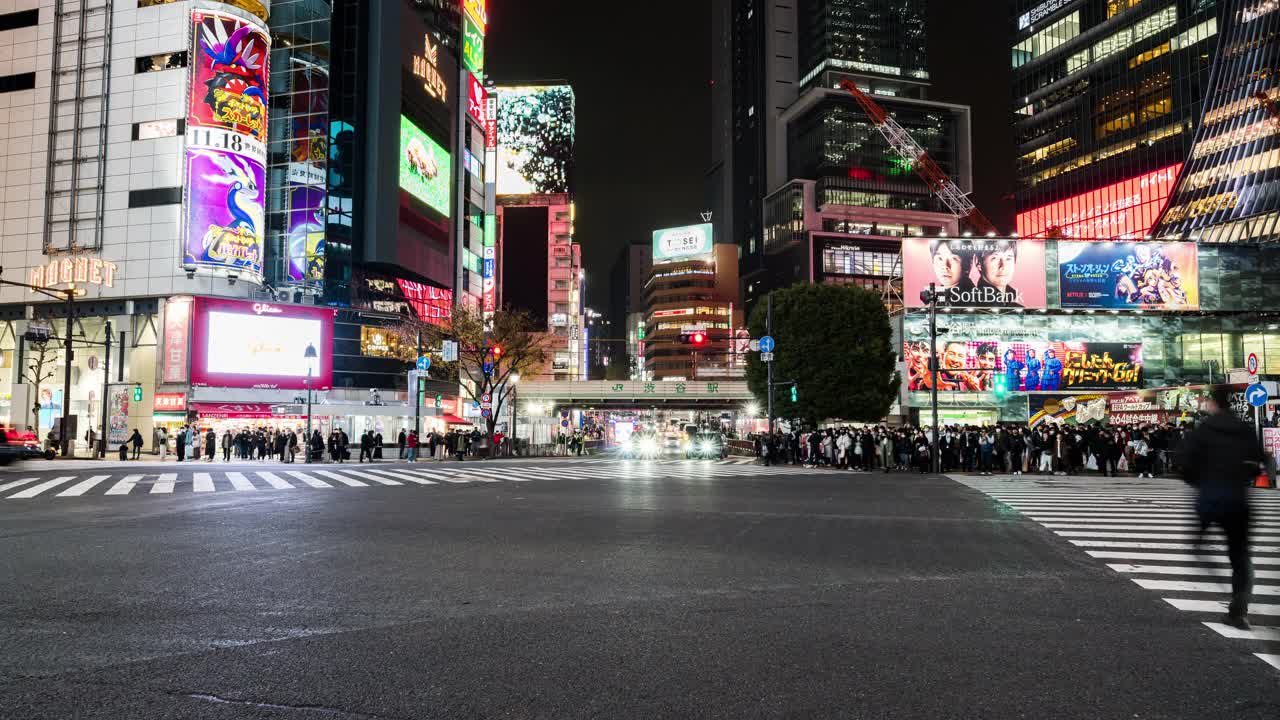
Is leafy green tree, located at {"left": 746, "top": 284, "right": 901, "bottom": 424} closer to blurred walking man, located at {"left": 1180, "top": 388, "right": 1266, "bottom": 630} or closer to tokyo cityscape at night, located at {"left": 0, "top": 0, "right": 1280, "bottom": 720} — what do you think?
tokyo cityscape at night, located at {"left": 0, "top": 0, "right": 1280, "bottom": 720}

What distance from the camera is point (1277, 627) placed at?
600 cm

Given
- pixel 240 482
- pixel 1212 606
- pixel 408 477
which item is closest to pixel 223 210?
pixel 408 477

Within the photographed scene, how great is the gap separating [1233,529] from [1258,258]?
61513mm

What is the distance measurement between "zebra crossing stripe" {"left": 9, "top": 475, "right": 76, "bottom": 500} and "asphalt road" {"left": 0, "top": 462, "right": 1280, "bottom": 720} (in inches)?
219

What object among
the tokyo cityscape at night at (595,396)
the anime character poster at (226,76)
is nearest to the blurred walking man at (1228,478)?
the tokyo cityscape at night at (595,396)

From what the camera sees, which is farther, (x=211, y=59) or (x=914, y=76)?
(x=914, y=76)

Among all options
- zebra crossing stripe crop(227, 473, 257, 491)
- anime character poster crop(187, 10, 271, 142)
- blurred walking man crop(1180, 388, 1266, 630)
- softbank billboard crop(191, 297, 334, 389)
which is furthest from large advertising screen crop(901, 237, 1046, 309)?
blurred walking man crop(1180, 388, 1266, 630)

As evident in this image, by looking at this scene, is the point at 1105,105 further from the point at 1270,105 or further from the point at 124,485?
the point at 124,485

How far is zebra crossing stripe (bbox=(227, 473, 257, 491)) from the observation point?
60.4 ft

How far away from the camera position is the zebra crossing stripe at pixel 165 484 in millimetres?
16875

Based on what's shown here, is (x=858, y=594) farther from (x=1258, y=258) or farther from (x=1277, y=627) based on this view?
(x=1258, y=258)

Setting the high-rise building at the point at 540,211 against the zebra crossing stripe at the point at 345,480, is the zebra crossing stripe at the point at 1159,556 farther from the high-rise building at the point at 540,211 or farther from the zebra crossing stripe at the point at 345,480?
the high-rise building at the point at 540,211

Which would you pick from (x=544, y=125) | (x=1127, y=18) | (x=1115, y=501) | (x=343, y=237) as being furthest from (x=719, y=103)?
(x=1115, y=501)

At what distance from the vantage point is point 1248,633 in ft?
18.9
